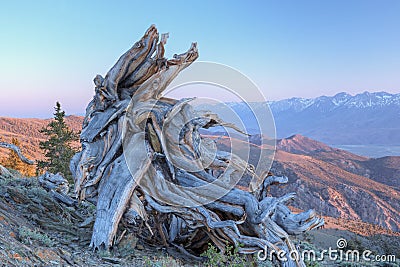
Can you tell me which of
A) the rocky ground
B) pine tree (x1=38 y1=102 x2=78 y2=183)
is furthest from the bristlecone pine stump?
pine tree (x1=38 y1=102 x2=78 y2=183)

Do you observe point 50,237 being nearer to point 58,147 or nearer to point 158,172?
point 158,172

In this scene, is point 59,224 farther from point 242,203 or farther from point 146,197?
point 242,203

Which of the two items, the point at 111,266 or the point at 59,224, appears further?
the point at 59,224

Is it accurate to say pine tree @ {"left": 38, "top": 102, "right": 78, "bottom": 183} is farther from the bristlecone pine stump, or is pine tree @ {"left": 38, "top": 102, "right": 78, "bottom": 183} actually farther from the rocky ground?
the bristlecone pine stump

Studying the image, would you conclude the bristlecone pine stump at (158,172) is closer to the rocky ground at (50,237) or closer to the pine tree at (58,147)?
the rocky ground at (50,237)

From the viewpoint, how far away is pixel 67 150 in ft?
72.2

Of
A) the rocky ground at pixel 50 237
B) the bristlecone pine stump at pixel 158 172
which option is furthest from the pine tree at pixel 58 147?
the bristlecone pine stump at pixel 158 172

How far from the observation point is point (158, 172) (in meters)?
6.84

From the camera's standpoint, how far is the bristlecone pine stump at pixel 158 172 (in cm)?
629

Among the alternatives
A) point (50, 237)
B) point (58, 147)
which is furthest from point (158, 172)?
point (58, 147)

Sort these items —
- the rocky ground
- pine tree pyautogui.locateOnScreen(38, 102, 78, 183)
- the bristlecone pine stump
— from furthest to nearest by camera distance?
pine tree pyautogui.locateOnScreen(38, 102, 78, 183) → the bristlecone pine stump → the rocky ground

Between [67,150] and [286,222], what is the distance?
18.5 metres

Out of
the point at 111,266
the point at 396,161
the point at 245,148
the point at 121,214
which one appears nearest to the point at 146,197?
the point at 121,214

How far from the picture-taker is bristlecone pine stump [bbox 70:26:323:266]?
6289mm
